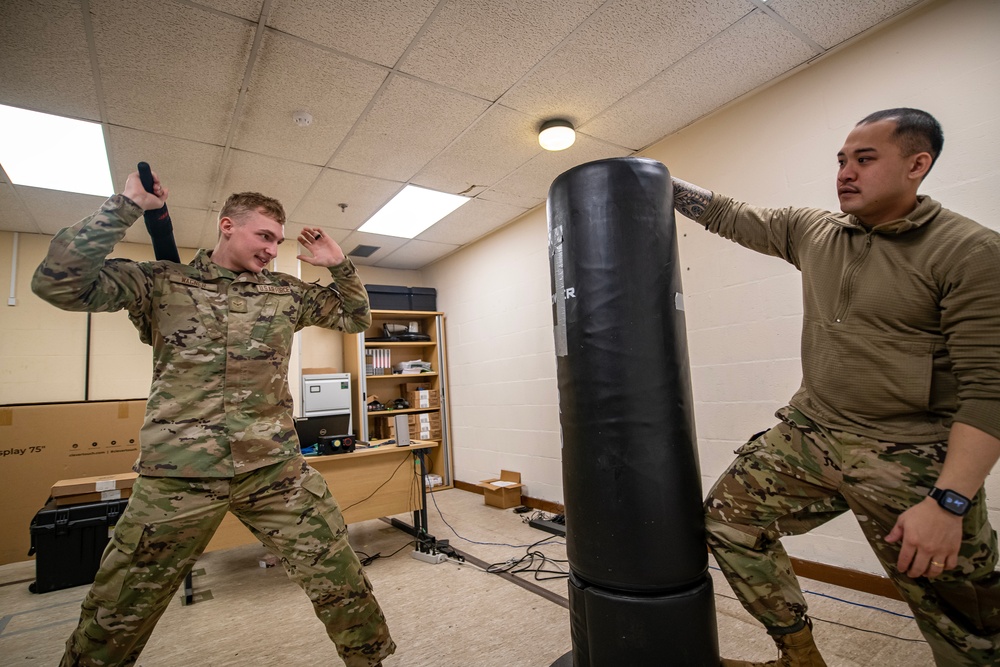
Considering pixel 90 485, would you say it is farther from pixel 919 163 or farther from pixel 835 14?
pixel 835 14

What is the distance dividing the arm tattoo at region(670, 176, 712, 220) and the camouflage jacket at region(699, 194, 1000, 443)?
0.33 m

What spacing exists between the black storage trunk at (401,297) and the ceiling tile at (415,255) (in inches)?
13.9

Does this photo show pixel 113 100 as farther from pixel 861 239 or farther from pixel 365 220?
pixel 861 239

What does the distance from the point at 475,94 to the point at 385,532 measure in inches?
123

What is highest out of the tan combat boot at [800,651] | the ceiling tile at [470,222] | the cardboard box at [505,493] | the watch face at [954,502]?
the ceiling tile at [470,222]

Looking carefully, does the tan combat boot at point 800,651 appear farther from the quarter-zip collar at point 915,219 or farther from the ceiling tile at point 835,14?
the ceiling tile at point 835,14

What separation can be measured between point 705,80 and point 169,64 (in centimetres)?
263

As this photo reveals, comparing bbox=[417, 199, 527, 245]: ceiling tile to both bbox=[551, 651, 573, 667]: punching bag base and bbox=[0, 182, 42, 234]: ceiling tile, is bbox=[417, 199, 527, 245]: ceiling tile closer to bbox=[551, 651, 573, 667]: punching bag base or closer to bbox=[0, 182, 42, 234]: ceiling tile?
bbox=[0, 182, 42, 234]: ceiling tile

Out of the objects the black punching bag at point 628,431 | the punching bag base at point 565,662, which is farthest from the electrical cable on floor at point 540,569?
the black punching bag at point 628,431

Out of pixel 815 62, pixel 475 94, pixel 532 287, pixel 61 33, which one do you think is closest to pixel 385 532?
pixel 532 287

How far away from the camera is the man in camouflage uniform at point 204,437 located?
1.29m

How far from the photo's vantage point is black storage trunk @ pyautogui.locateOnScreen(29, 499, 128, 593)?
2.76m

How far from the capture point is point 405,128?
282cm

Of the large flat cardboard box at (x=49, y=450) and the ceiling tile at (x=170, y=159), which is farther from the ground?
the ceiling tile at (x=170, y=159)
